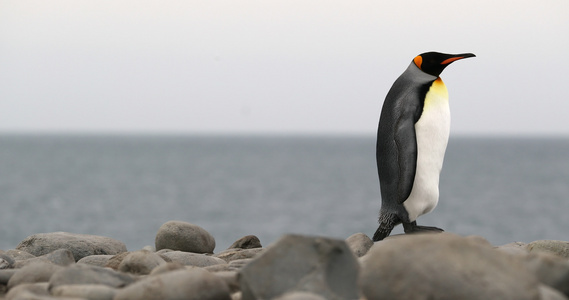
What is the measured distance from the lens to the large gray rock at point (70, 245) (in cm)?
591

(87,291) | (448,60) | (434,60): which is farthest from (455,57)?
(87,291)

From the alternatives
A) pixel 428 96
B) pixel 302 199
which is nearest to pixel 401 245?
pixel 428 96

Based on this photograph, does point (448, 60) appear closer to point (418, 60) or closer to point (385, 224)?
point (418, 60)

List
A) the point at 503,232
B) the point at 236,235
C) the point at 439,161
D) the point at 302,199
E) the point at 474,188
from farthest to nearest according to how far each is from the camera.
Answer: the point at 474,188 → the point at 302,199 → the point at 503,232 → the point at 236,235 → the point at 439,161

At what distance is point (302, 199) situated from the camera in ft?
150

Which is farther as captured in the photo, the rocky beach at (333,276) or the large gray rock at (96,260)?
the large gray rock at (96,260)

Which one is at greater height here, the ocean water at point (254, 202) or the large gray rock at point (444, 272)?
the large gray rock at point (444, 272)

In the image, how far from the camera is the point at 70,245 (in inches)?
233

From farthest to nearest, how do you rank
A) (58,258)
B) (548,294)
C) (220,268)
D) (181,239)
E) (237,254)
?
(181,239), (237,254), (58,258), (220,268), (548,294)

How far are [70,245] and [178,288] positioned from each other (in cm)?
306

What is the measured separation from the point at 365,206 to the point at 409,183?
1398 inches

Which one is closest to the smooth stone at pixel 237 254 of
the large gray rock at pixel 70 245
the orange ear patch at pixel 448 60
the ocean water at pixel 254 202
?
the large gray rock at pixel 70 245

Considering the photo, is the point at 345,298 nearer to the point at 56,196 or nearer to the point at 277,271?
the point at 277,271

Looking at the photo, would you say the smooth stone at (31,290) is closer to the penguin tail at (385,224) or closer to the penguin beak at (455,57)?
the penguin tail at (385,224)
